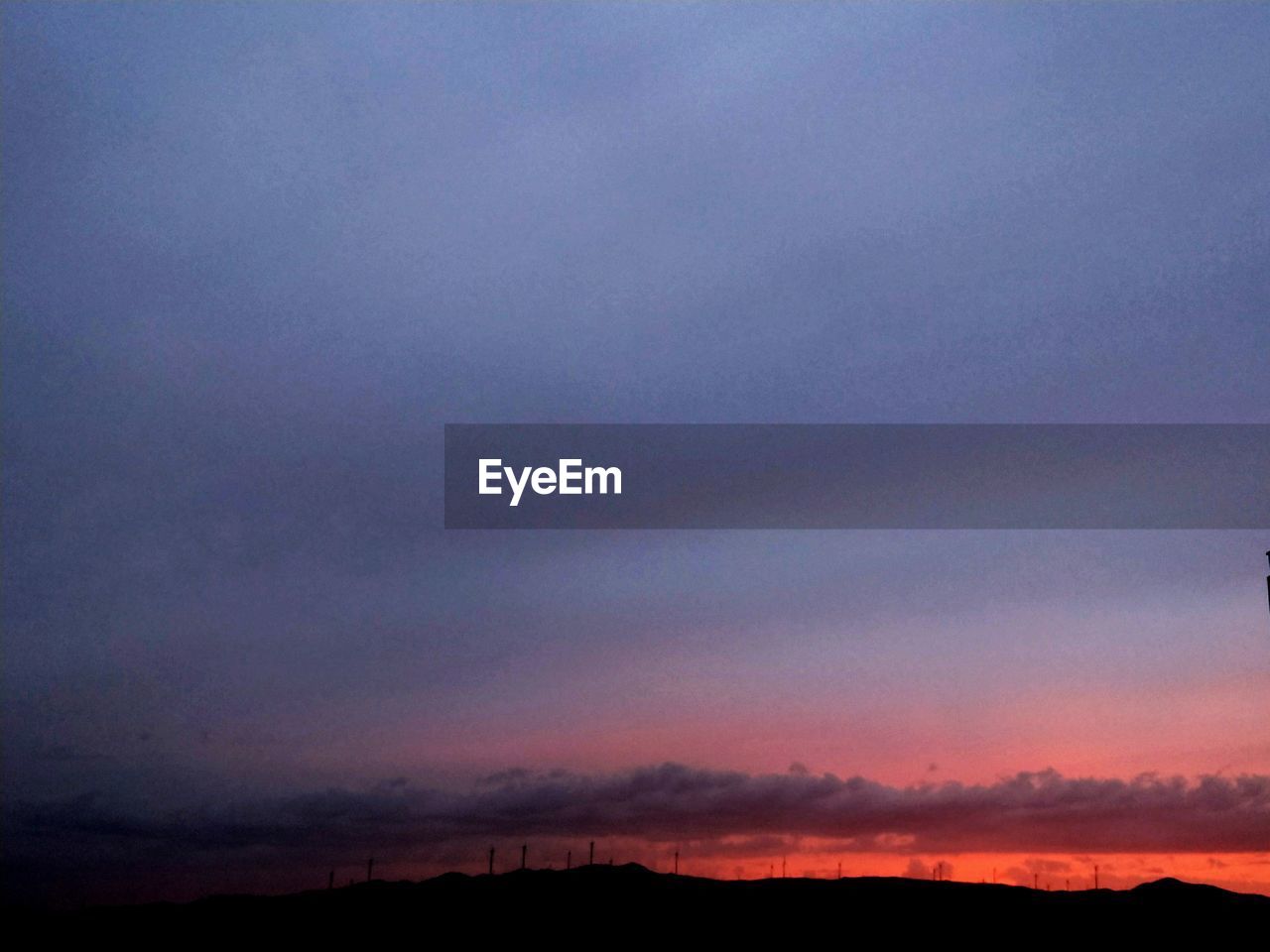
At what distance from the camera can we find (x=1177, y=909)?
556 ft

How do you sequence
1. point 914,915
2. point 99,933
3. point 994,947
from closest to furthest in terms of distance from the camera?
point 994,947 < point 914,915 < point 99,933

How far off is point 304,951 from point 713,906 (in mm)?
52579

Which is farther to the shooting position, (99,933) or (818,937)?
(99,933)

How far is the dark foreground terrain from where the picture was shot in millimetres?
169250

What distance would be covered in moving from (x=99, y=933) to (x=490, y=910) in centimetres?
5513

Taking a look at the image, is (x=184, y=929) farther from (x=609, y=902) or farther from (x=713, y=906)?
(x=713, y=906)

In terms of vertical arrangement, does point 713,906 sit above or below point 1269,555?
→ below

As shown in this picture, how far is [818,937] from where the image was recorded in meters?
166

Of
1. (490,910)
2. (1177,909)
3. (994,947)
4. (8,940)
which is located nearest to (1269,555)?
(994,947)

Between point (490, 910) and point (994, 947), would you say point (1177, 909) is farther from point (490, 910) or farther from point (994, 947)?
point (490, 910)

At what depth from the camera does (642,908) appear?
590 feet

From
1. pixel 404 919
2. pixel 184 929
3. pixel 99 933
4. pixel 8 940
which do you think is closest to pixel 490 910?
pixel 404 919

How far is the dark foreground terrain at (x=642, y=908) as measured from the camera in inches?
6663

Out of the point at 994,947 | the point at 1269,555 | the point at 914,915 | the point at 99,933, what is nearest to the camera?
the point at 1269,555
